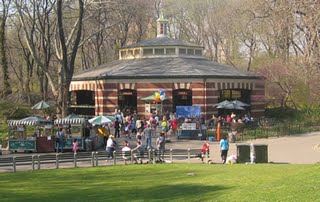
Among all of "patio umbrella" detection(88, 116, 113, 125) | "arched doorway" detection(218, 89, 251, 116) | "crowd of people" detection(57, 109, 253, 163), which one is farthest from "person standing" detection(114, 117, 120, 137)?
"arched doorway" detection(218, 89, 251, 116)

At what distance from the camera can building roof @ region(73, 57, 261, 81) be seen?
4716cm

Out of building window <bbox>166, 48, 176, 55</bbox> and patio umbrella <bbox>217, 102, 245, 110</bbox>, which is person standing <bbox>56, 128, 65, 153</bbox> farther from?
building window <bbox>166, 48, 176, 55</bbox>

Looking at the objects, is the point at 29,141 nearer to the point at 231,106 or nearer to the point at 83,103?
the point at 231,106

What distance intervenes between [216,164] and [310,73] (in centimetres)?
2001

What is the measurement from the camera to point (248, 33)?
71.8 m

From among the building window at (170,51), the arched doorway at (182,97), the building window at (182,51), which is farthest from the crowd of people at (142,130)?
the building window at (182,51)

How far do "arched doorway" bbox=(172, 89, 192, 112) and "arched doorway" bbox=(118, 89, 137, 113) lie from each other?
372cm

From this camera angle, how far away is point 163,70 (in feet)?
159

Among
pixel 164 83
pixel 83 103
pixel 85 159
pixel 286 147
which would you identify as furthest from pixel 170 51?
pixel 85 159

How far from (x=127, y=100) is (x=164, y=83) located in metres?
4.73

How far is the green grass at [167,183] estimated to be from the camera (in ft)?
48.8

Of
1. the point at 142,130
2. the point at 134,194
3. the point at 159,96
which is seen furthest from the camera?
the point at 159,96

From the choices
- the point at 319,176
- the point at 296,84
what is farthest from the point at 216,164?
the point at 296,84

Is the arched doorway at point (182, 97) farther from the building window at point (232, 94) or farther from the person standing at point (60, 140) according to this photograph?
the person standing at point (60, 140)
